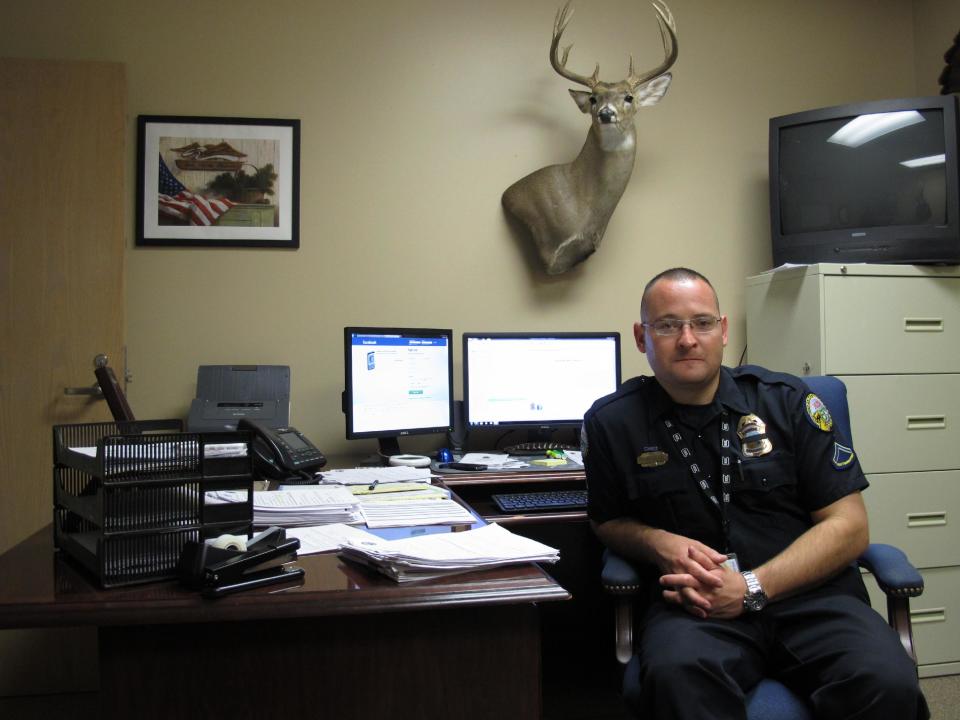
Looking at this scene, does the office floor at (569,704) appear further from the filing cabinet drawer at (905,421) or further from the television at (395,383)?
the television at (395,383)

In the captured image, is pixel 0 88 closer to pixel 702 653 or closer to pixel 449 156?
pixel 449 156

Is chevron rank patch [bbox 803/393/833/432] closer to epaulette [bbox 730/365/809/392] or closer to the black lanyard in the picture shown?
epaulette [bbox 730/365/809/392]

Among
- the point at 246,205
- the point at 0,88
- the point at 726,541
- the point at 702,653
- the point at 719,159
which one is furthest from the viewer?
the point at 719,159

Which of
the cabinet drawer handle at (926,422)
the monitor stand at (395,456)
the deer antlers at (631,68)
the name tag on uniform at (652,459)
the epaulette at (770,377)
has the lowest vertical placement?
the monitor stand at (395,456)

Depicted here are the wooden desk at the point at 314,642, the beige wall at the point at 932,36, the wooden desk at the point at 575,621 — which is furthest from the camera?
the beige wall at the point at 932,36

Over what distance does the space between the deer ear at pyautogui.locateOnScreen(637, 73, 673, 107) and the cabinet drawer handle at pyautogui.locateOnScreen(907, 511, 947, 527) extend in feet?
5.55

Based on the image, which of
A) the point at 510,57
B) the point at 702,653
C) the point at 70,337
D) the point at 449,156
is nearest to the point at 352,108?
the point at 449,156

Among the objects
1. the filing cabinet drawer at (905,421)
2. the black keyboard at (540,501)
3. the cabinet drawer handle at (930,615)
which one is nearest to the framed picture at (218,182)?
the black keyboard at (540,501)

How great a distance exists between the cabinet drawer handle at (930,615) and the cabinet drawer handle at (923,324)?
3.07 ft

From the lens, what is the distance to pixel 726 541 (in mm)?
1603

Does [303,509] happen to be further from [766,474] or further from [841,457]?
[841,457]

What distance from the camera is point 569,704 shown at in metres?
2.39

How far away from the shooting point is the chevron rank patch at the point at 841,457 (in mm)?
1629

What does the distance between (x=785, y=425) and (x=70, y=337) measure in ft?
7.35
